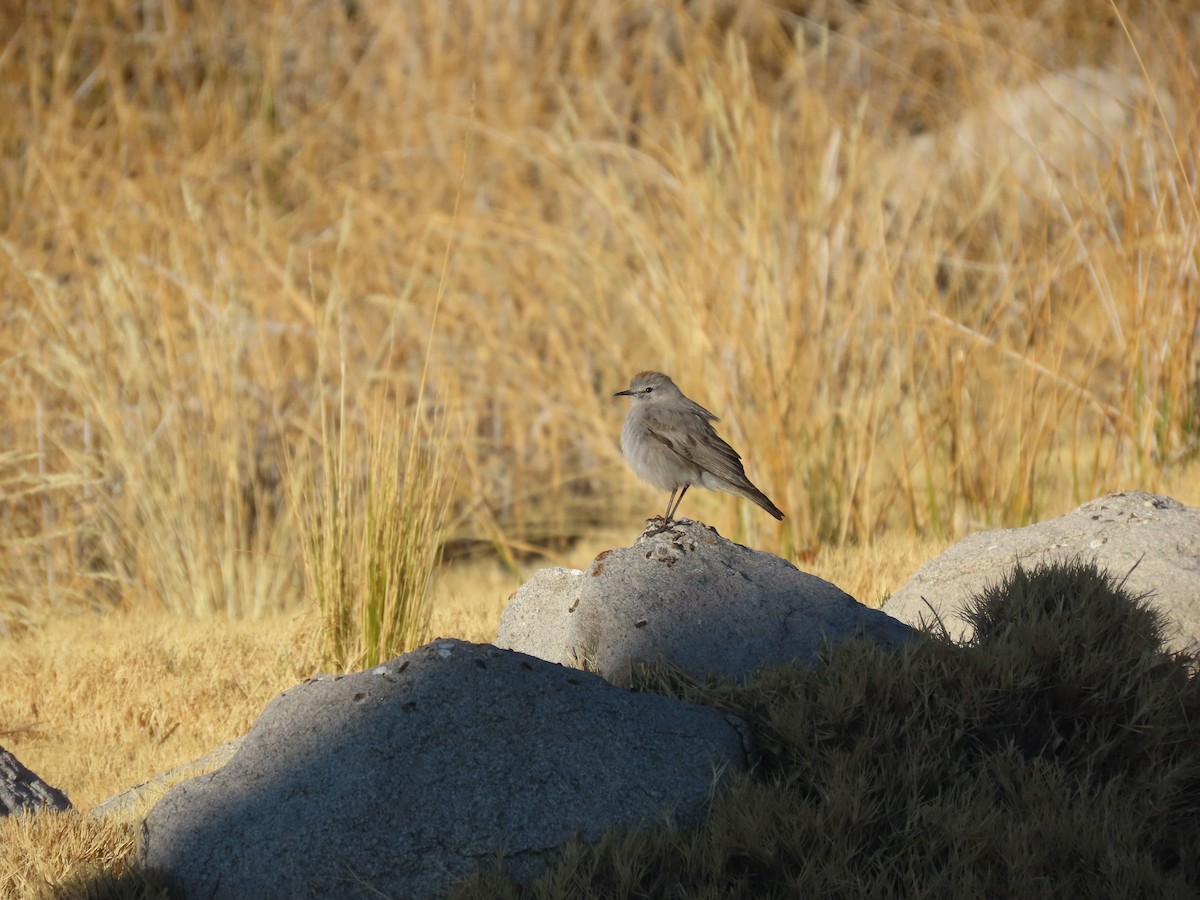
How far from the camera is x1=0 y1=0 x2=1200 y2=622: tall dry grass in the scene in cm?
520

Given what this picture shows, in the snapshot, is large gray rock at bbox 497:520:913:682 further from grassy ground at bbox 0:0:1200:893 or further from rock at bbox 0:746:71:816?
rock at bbox 0:746:71:816

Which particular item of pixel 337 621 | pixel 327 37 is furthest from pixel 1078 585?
pixel 327 37

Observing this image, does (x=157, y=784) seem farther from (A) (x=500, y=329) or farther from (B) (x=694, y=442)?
(A) (x=500, y=329)

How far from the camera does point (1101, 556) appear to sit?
347 centimetres

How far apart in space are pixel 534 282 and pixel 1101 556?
4187 mm

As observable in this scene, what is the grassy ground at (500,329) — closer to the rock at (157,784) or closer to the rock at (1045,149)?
the rock at (1045,149)

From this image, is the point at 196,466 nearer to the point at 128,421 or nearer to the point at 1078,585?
the point at 128,421

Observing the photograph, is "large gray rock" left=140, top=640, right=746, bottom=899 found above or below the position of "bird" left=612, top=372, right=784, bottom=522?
below

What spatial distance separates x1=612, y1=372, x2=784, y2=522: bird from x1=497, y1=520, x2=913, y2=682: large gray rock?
1.30ft

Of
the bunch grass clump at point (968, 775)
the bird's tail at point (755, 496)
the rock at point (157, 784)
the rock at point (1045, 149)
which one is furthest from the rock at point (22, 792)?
the rock at point (1045, 149)

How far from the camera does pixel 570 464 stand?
25.9 feet

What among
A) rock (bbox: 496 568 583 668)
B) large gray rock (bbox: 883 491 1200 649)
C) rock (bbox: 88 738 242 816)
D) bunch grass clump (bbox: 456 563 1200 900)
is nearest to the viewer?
bunch grass clump (bbox: 456 563 1200 900)

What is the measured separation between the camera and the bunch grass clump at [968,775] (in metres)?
2.30

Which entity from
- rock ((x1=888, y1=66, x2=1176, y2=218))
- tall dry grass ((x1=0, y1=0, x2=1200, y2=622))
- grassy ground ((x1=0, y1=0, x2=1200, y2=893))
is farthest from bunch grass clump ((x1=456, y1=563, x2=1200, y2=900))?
rock ((x1=888, y1=66, x2=1176, y2=218))
